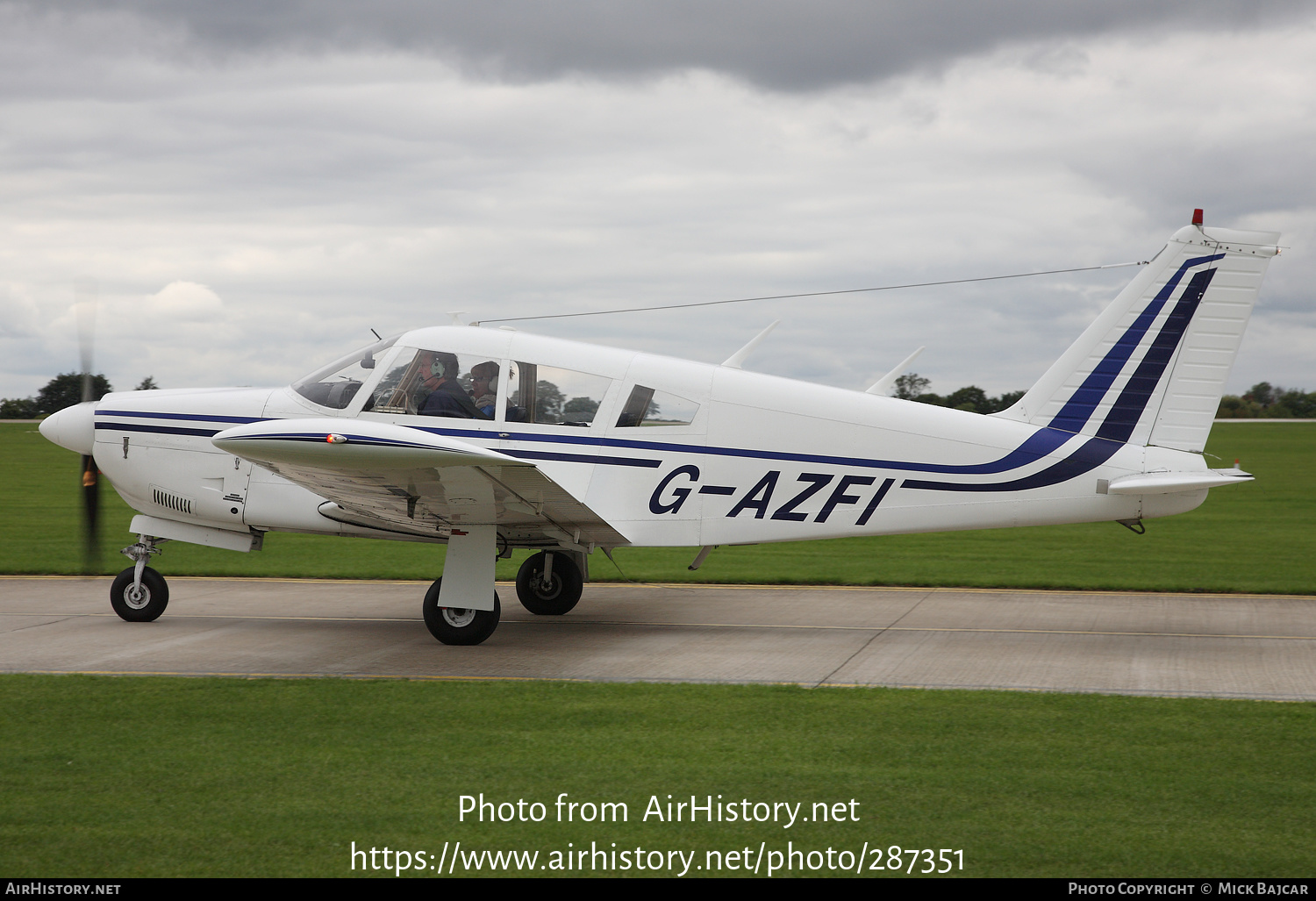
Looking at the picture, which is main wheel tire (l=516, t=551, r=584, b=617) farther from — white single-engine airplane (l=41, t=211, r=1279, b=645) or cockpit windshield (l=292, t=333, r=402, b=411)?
cockpit windshield (l=292, t=333, r=402, b=411)

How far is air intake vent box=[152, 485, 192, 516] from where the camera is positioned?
10.1 metres

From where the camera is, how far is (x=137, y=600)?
10312mm

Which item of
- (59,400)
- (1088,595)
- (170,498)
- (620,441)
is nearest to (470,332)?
(620,441)

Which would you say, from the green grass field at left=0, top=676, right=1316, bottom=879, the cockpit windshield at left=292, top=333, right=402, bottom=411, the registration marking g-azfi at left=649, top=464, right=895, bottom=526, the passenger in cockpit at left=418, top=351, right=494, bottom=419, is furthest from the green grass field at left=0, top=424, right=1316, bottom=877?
the cockpit windshield at left=292, top=333, right=402, bottom=411

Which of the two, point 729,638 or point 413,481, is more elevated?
point 413,481

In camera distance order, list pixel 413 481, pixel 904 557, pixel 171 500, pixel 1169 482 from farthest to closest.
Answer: pixel 904 557
pixel 171 500
pixel 1169 482
pixel 413 481

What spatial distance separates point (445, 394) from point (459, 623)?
6.72 ft

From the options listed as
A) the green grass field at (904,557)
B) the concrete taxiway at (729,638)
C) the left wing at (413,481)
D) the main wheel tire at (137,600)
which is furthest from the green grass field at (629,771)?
the green grass field at (904,557)

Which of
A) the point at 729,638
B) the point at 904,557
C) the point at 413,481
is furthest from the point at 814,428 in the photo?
the point at 904,557

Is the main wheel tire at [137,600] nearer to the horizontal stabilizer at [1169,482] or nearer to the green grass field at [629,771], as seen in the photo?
the green grass field at [629,771]

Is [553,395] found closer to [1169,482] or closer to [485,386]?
[485,386]

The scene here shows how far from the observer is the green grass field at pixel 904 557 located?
→ 44.8ft

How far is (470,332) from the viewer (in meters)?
9.75
